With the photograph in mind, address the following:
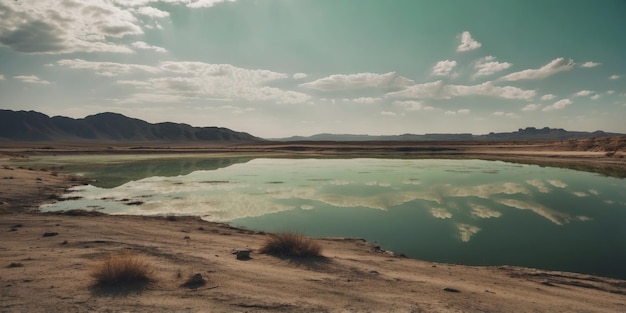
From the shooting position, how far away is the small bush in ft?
33.2

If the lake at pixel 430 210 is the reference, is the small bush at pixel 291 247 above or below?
above

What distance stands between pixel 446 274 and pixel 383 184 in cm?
2002

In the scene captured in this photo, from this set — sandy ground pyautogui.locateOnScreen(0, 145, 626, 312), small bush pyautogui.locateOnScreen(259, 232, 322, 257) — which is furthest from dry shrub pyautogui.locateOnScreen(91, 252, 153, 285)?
small bush pyautogui.locateOnScreen(259, 232, 322, 257)

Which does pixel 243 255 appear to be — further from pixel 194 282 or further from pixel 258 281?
pixel 194 282

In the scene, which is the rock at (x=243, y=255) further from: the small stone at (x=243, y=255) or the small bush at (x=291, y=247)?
the small bush at (x=291, y=247)

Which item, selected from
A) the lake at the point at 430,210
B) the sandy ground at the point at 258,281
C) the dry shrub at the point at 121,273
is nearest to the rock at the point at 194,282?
the sandy ground at the point at 258,281

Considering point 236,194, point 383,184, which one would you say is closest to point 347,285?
point 236,194

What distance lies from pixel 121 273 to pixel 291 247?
4.39 meters

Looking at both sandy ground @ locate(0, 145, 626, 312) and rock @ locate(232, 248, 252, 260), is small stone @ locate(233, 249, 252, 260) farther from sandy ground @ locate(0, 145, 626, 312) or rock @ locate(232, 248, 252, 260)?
sandy ground @ locate(0, 145, 626, 312)

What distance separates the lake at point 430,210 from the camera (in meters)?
12.3

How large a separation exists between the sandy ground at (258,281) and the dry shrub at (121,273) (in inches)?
9.0

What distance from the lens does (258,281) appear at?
25.5ft

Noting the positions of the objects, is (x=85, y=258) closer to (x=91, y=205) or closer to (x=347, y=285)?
(x=347, y=285)

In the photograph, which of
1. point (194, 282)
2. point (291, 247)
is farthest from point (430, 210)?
point (194, 282)
